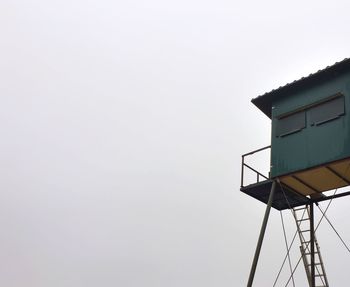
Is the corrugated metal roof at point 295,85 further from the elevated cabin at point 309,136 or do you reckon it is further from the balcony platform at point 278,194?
the balcony platform at point 278,194

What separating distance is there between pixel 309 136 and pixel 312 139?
20 centimetres

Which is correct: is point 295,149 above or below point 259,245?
above

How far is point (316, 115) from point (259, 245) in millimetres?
5524

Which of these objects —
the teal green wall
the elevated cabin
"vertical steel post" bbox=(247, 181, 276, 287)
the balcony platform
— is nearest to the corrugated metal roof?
the elevated cabin

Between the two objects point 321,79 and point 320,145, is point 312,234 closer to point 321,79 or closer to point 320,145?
point 320,145

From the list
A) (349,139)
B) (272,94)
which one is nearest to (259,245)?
(349,139)

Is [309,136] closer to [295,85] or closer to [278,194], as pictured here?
[295,85]

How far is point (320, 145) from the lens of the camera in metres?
17.4

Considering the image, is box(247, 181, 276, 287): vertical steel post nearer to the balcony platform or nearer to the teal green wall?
the balcony platform

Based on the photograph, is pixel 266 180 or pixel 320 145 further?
pixel 266 180

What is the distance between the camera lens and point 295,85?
1892 cm

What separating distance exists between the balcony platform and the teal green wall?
78cm

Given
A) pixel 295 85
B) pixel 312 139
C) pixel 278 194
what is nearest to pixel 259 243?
pixel 278 194

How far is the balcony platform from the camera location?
61.8 ft
